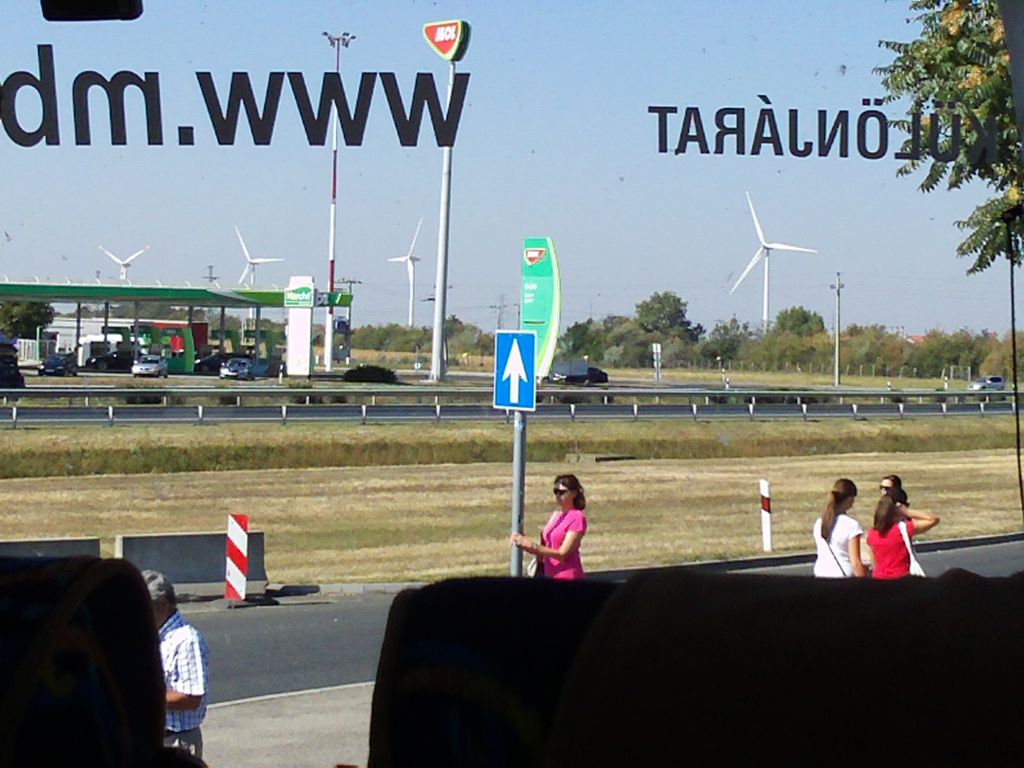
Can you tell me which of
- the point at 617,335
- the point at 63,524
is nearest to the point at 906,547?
the point at 617,335

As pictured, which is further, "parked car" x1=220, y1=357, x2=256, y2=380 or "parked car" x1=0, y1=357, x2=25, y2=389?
"parked car" x1=220, y1=357, x2=256, y2=380

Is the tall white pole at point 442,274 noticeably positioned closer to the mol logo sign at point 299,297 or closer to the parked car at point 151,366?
the mol logo sign at point 299,297

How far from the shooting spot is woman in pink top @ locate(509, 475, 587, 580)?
7.41 m

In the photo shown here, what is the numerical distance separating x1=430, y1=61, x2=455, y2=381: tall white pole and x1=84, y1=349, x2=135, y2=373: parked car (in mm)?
1122

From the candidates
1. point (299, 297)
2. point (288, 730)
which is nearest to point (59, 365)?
point (288, 730)

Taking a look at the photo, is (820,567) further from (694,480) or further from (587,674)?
(694,480)

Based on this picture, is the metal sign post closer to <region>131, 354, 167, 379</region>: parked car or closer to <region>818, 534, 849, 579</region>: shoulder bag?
<region>818, 534, 849, 579</region>: shoulder bag

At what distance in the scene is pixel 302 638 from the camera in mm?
10672

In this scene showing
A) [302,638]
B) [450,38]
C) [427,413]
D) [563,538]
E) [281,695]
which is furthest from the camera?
[427,413]

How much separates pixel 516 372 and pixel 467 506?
36.1 feet

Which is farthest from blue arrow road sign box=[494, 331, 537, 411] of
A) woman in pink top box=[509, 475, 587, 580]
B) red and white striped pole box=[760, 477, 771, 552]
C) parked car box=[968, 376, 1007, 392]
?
parked car box=[968, 376, 1007, 392]

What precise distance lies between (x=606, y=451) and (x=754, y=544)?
44.3 feet

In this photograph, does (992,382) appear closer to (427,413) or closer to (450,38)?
(450,38)

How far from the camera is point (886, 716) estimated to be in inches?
30.0
